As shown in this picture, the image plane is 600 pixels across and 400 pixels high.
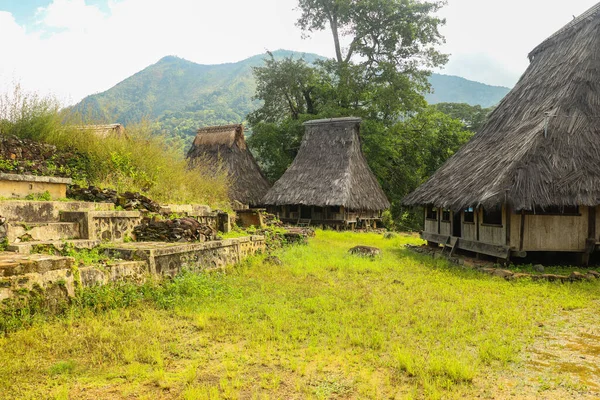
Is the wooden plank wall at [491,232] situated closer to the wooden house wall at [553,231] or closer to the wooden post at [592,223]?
the wooden house wall at [553,231]

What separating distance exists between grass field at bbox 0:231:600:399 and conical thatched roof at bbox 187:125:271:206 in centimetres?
1399

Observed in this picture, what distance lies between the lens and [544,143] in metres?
8.76

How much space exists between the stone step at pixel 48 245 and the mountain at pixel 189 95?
27937 millimetres

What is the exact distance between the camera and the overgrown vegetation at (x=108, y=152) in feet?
26.2

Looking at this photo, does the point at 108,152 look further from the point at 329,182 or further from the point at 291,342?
the point at 329,182

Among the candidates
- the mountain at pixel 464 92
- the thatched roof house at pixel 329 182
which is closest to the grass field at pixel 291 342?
the thatched roof house at pixel 329 182

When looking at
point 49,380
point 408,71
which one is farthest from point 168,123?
point 49,380

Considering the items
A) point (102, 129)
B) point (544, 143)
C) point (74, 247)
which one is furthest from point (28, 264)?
point (544, 143)

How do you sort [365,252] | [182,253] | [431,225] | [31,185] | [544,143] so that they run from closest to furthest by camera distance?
[182,253] → [31,185] → [544,143] → [365,252] → [431,225]

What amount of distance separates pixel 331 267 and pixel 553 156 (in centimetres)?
519

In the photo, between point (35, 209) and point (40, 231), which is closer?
Result: point (40, 231)

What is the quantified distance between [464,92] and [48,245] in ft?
321

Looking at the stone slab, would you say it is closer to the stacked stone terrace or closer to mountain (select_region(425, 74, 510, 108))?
the stacked stone terrace

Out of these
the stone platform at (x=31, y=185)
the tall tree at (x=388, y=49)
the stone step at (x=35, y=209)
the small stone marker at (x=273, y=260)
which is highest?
the tall tree at (x=388, y=49)
